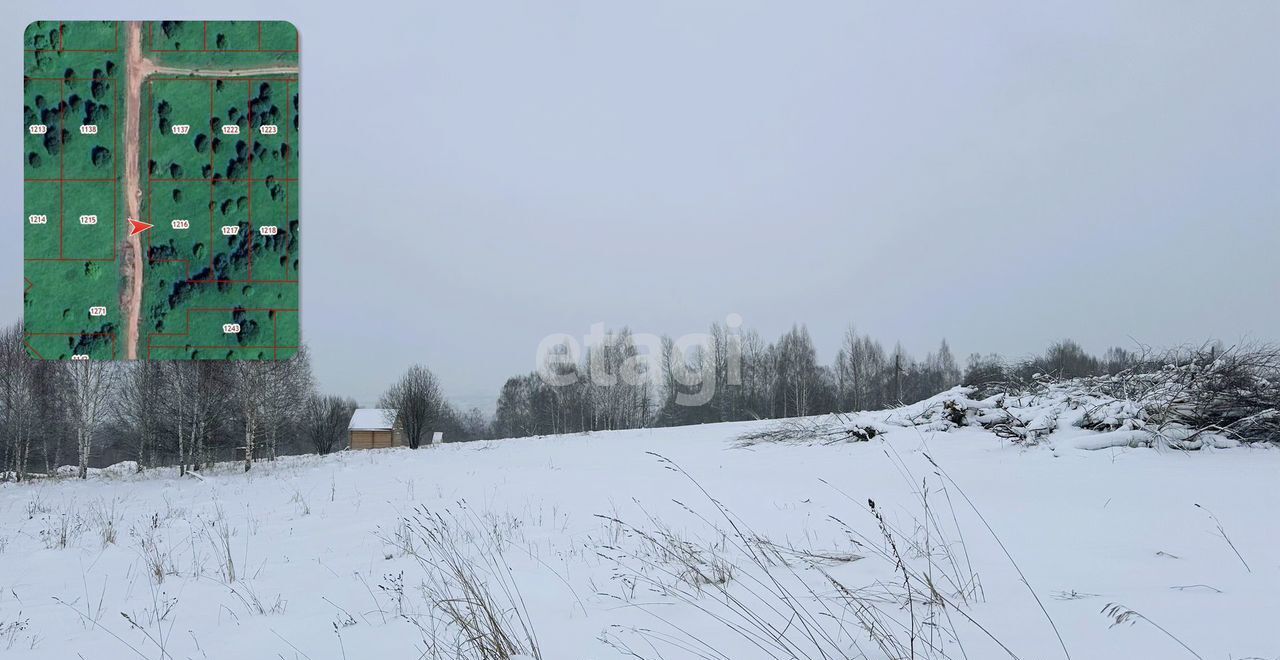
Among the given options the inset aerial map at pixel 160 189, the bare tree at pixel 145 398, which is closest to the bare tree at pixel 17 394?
the bare tree at pixel 145 398

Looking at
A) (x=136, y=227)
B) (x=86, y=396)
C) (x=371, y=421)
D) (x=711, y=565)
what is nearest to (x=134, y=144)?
(x=136, y=227)

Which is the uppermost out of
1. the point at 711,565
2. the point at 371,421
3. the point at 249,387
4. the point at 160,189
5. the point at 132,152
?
the point at 132,152

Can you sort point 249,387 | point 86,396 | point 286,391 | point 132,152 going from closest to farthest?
point 132,152 < point 249,387 < point 86,396 < point 286,391

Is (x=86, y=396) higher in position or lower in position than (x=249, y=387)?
lower

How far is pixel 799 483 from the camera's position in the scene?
6.88 m

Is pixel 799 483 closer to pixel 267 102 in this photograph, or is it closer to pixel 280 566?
pixel 280 566

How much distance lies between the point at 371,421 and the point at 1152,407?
130ft

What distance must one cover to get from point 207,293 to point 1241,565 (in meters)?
6.91

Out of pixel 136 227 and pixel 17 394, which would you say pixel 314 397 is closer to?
pixel 17 394

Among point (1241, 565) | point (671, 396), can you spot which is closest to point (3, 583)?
point (1241, 565)

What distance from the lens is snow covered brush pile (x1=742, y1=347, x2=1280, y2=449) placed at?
641cm

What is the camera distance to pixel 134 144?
4691 millimetres

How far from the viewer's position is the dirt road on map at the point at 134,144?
467 centimetres

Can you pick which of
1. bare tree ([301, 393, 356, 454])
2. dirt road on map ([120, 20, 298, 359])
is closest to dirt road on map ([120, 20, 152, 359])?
dirt road on map ([120, 20, 298, 359])
